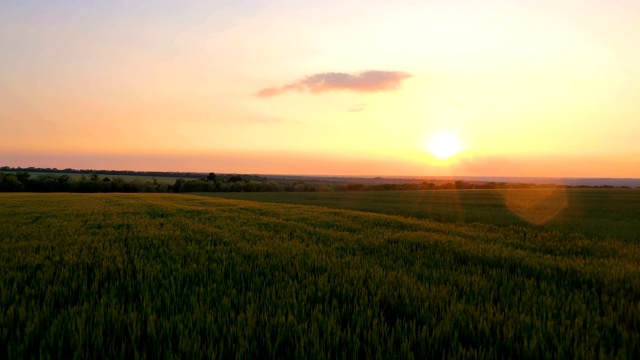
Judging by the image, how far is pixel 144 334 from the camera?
2986 millimetres

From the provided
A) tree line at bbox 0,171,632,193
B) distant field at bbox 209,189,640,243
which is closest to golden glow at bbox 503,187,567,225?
distant field at bbox 209,189,640,243

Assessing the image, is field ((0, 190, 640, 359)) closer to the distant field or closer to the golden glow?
the distant field

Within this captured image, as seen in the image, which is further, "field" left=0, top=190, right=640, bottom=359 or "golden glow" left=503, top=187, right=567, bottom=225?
"golden glow" left=503, top=187, right=567, bottom=225

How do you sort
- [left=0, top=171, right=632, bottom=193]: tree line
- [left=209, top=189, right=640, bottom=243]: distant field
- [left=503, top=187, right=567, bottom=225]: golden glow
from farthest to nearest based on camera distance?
[left=0, top=171, right=632, bottom=193]: tree line → [left=503, top=187, right=567, bottom=225]: golden glow → [left=209, top=189, right=640, bottom=243]: distant field

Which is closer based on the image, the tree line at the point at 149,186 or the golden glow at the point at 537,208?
the golden glow at the point at 537,208

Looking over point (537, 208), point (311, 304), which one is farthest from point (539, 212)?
point (311, 304)

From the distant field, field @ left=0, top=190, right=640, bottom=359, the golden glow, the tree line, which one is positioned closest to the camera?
field @ left=0, top=190, right=640, bottom=359

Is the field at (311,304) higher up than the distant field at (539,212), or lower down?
higher up

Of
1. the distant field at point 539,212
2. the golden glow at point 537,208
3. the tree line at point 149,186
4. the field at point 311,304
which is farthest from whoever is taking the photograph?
the tree line at point 149,186

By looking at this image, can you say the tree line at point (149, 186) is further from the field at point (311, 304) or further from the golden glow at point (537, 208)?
the field at point (311, 304)

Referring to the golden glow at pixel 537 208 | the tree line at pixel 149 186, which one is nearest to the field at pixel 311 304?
the golden glow at pixel 537 208

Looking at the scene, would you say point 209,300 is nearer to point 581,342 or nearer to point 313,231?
point 581,342

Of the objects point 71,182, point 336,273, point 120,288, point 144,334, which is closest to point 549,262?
point 336,273

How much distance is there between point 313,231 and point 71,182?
3574 inches
